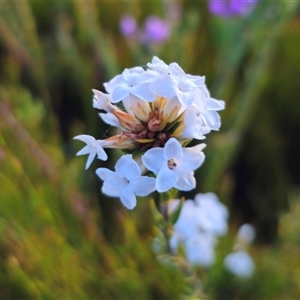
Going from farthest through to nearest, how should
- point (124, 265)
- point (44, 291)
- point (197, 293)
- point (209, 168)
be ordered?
1. point (209, 168)
2. point (124, 265)
3. point (44, 291)
4. point (197, 293)

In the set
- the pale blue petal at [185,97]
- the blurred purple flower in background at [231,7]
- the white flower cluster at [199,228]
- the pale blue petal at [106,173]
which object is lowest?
the pale blue petal at [106,173]

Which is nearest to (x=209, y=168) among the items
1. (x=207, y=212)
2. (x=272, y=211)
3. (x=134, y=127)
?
(x=272, y=211)

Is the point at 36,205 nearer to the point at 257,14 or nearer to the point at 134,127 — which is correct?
the point at 134,127

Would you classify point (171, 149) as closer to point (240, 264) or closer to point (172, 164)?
point (172, 164)

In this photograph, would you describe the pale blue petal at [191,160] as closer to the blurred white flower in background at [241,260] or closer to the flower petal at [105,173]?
the flower petal at [105,173]

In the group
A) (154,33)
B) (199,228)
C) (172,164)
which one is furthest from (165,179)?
(154,33)

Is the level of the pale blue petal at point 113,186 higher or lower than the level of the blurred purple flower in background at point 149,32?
lower

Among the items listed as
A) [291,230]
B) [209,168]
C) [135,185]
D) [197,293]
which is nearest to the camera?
[135,185]

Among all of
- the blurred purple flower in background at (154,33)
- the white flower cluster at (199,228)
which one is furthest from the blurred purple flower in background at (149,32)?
the white flower cluster at (199,228)
